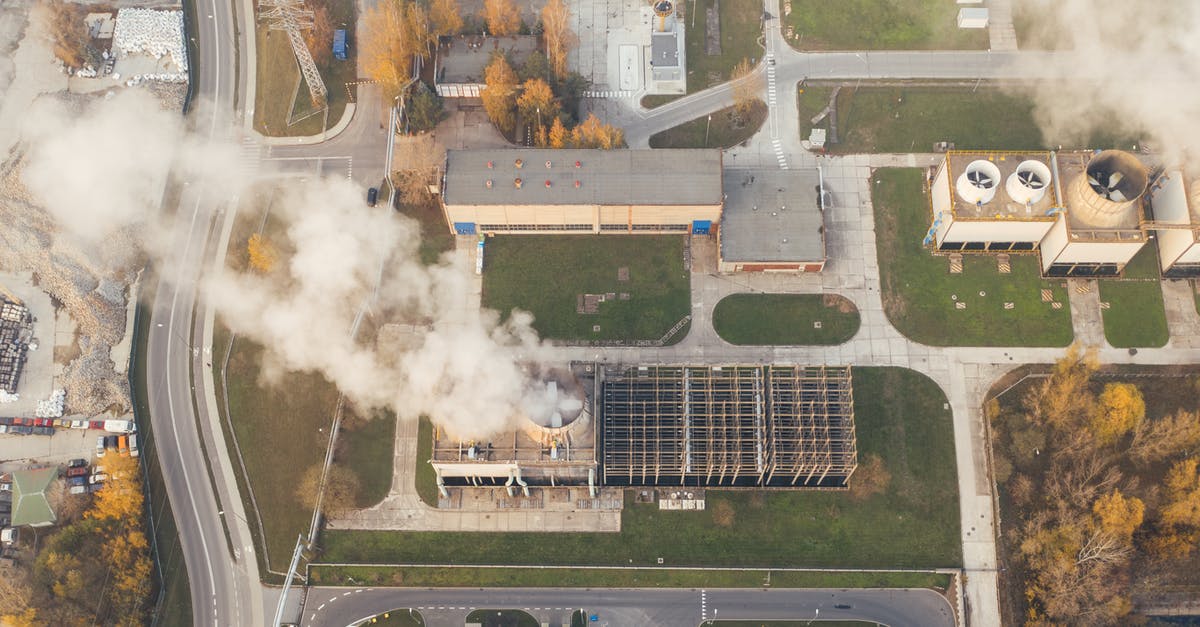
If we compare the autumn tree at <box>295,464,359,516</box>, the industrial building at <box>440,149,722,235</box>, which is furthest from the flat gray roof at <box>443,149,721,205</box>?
the autumn tree at <box>295,464,359,516</box>

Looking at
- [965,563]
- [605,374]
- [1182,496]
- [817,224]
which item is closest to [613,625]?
[605,374]

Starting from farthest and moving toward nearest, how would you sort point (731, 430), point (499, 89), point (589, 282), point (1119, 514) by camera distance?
point (499, 89), point (589, 282), point (731, 430), point (1119, 514)

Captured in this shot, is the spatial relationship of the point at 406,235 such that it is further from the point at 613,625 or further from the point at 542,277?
the point at 613,625

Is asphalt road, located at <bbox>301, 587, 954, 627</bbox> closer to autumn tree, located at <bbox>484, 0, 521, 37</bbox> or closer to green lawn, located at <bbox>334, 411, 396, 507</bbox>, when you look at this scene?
green lawn, located at <bbox>334, 411, 396, 507</bbox>

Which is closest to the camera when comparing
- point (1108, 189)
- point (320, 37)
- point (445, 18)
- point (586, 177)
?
point (1108, 189)

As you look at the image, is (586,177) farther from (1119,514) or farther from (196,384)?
(1119,514)

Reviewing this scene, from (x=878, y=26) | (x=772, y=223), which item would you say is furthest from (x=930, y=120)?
(x=772, y=223)
